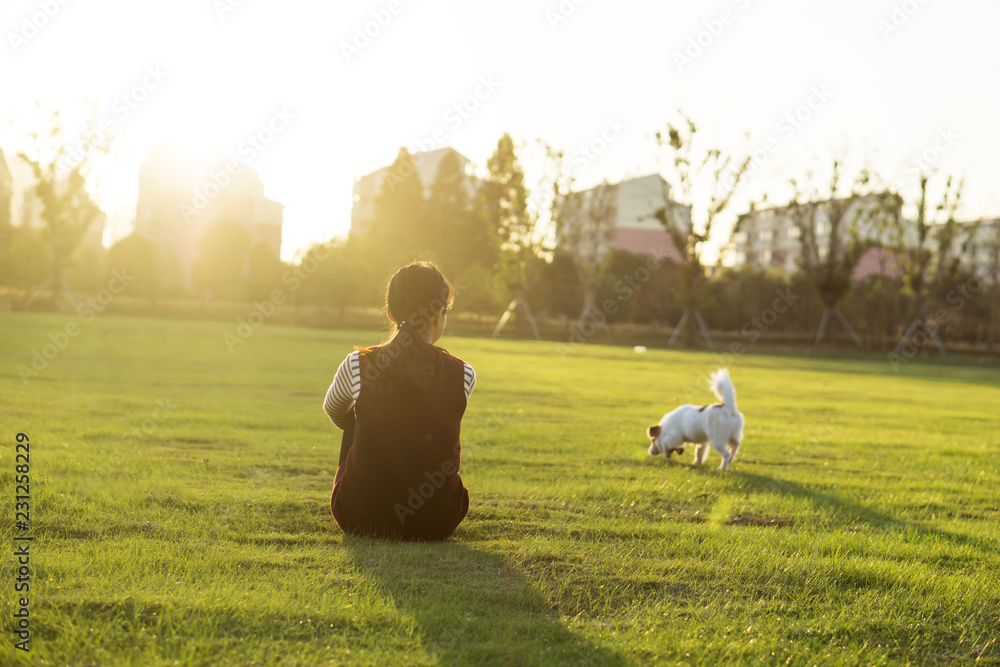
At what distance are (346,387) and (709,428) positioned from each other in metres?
4.42

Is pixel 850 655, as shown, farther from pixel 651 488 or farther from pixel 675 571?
pixel 651 488

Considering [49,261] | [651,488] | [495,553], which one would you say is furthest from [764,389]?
Answer: [49,261]

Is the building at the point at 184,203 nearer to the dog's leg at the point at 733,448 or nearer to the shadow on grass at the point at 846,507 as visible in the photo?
the dog's leg at the point at 733,448

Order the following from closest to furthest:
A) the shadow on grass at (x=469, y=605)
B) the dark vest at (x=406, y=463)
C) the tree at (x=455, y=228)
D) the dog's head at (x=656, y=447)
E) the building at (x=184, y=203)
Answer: the shadow on grass at (x=469, y=605), the dark vest at (x=406, y=463), the dog's head at (x=656, y=447), the tree at (x=455, y=228), the building at (x=184, y=203)

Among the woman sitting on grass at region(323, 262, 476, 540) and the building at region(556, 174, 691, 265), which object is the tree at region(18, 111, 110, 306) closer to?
the building at region(556, 174, 691, 265)

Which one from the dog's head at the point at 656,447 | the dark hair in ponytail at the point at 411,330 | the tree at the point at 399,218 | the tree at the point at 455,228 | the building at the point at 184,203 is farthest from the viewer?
the building at the point at 184,203

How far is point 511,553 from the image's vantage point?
14.3ft

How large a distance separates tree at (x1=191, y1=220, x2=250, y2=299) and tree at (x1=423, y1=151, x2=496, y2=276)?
15.7 metres

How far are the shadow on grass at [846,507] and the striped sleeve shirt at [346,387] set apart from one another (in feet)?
10.6

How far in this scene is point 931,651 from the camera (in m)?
3.28

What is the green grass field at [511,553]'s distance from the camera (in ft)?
10.2

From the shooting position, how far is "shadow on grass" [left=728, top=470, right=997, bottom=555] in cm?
517

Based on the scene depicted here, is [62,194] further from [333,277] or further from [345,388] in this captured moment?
[345,388]

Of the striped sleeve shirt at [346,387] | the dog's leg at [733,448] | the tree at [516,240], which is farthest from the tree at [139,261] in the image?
the striped sleeve shirt at [346,387]
